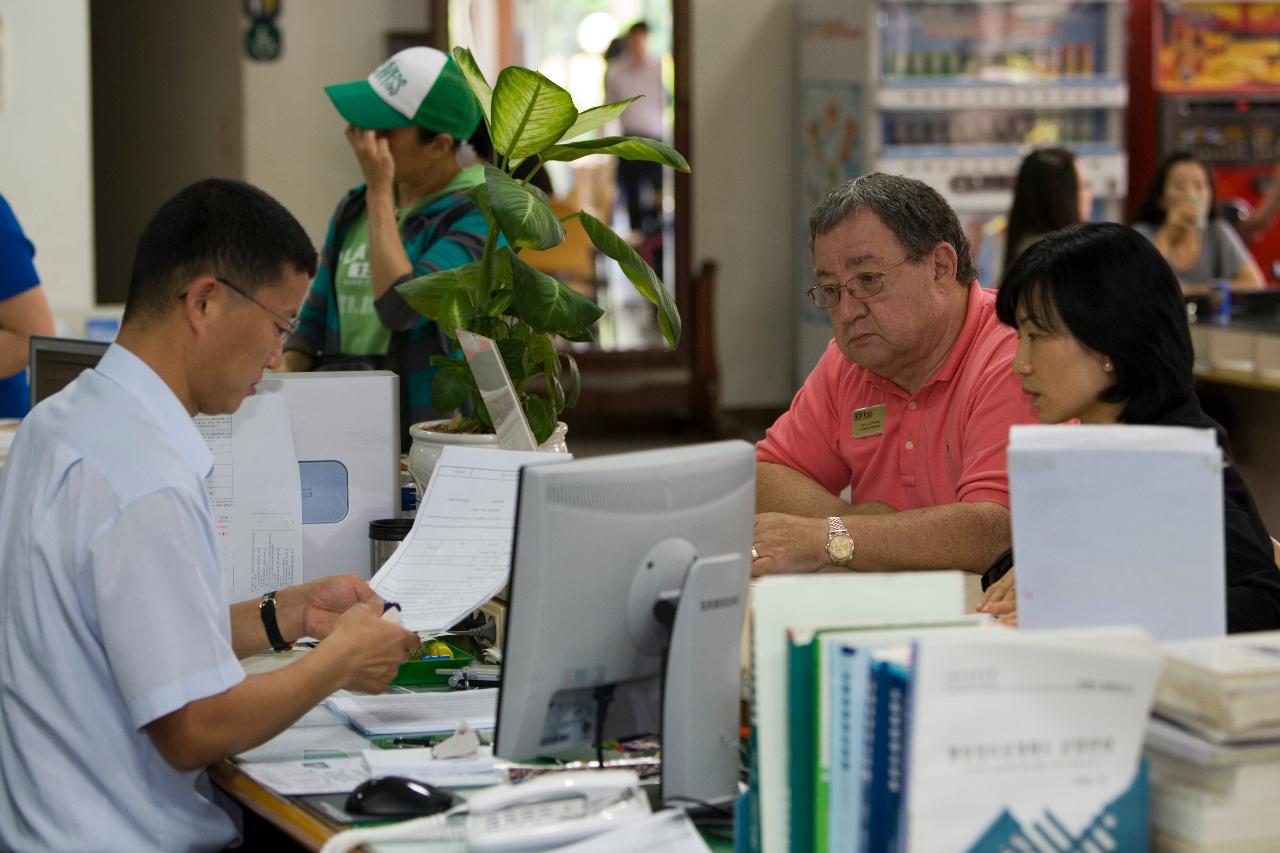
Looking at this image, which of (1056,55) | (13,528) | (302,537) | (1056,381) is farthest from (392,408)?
(1056,55)

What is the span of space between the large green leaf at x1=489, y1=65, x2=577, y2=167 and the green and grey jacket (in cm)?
55

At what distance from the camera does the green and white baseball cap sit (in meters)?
3.45

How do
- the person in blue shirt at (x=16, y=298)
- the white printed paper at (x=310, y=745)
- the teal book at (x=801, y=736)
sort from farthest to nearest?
1. the person in blue shirt at (x=16, y=298)
2. the white printed paper at (x=310, y=745)
3. the teal book at (x=801, y=736)

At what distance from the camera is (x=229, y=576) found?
104 inches

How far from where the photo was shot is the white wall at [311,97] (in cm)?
771

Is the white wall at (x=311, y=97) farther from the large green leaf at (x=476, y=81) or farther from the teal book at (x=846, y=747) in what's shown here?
the teal book at (x=846, y=747)

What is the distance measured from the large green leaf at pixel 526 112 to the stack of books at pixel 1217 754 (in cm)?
158

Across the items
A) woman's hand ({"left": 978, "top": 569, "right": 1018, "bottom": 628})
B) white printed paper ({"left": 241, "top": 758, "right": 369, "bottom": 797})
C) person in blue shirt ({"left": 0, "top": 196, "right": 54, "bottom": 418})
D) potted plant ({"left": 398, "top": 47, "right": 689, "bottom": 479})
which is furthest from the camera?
person in blue shirt ({"left": 0, "top": 196, "right": 54, "bottom": 418})

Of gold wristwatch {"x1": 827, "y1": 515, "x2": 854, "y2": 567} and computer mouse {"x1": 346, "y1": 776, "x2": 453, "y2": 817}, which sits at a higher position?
gold wristwatch {"x1": 827, "y1": 515, "x2": 854, "y2": 567}

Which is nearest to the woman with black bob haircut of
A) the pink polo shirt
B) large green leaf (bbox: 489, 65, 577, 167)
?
the pink polo shirt

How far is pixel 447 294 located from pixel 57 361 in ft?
2.50

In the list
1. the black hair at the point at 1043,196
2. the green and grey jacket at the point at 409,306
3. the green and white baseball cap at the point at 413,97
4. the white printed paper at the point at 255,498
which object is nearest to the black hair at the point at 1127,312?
the white printed paper at the point at 255,498

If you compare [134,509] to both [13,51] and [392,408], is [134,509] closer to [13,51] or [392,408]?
[392,408]

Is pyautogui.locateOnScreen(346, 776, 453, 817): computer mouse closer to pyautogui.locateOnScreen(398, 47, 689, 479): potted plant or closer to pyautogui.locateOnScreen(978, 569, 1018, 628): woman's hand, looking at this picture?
pyautogui.locateOnScreen(978, 569, 1018, 628): woman's hand
